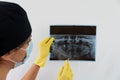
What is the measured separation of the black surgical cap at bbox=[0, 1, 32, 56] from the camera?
0.87 meters

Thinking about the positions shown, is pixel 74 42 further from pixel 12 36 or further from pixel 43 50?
pixel 12 36

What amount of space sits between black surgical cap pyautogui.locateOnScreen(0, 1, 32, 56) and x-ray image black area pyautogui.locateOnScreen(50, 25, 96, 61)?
0.28 meters

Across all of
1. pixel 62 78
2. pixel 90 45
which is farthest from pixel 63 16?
pixel 62 78

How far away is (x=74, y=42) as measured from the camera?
1172mm

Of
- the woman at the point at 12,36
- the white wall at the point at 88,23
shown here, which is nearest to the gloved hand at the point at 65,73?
the white wall at the point at 88,23

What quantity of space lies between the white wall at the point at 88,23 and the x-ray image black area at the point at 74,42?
2 cm

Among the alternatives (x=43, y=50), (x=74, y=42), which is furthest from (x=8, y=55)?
(x=74, y=42)

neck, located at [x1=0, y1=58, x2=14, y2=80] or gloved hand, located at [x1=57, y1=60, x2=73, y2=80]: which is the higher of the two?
neck, located at [x1=0, y1=58, x2=14, y2=80]

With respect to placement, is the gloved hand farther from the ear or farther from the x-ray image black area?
the ear

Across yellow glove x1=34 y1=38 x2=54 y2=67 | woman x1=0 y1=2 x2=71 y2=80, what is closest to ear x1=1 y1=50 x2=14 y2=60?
woman x1=0 y1=2 x2=71 y2=80

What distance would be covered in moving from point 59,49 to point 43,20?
166mm

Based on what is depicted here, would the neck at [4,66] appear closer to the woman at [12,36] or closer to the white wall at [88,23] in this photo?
the woman at [12,36]

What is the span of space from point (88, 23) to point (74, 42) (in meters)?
0.12

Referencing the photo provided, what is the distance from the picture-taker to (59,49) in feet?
3.90
